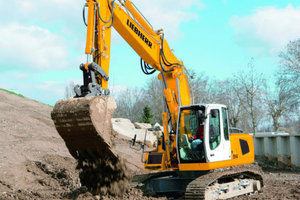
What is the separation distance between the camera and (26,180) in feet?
33.1

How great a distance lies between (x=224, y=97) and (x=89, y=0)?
37.7 metres

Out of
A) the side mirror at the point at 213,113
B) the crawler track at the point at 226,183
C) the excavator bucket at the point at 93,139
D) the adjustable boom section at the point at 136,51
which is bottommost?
the crawler track at the point at 226,183

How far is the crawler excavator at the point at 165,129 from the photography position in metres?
6.28

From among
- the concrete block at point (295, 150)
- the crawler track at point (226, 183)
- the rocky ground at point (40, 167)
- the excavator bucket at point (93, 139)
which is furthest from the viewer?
the concrete block at point (295, 150)

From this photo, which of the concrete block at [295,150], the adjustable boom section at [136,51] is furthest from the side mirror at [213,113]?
the concrete block at [295,150]

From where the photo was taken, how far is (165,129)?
8.98 metres

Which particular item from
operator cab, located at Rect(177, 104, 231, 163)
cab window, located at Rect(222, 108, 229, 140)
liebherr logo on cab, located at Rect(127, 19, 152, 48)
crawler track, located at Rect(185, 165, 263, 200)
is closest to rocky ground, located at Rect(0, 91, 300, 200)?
crawler track, located at Rect(185, 165, 263, 200)

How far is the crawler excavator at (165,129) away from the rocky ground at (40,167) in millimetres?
674

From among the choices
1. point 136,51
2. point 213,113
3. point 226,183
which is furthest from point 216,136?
point 136,51

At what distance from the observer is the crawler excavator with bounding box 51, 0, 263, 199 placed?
6.28 metres

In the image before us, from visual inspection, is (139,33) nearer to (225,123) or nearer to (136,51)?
(136,51)

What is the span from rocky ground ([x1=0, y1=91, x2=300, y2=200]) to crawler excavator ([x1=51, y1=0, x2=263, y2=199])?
0.67 meters

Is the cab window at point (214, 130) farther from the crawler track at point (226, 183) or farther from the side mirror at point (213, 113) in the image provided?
the crawler track at point (226, 183)

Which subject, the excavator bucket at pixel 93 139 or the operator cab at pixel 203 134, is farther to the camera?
the operator cab at pixel 203 134
